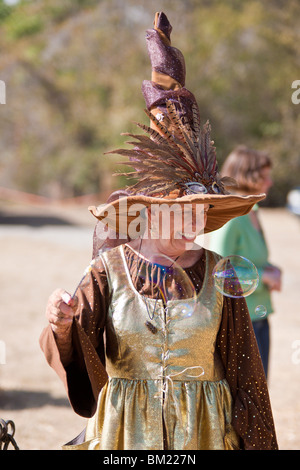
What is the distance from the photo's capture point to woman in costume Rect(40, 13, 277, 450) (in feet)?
7.19

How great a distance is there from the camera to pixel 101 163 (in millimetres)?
30062

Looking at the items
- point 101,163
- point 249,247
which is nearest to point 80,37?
point 101,163

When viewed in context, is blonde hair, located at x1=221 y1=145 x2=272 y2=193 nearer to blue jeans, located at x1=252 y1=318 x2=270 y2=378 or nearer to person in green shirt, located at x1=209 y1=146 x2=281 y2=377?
person in green shirt, located at x1=209 y1=146 x2=281 y2=377

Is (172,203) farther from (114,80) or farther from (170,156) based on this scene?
(114,80)

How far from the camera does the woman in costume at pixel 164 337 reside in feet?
7.19

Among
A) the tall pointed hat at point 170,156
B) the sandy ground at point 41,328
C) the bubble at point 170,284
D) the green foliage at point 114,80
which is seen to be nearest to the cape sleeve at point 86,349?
the bubble at point 170,284

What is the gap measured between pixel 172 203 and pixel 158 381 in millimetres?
654

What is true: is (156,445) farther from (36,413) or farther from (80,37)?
(80,37)

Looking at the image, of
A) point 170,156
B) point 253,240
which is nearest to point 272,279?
point 253,240

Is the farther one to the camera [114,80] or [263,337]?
[114,80]

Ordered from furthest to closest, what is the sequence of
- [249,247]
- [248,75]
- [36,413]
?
[248,75] → [36,413] → [249,247]

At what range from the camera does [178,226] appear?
2207 mm

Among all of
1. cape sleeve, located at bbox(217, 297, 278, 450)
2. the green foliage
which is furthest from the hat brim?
the green foliage
